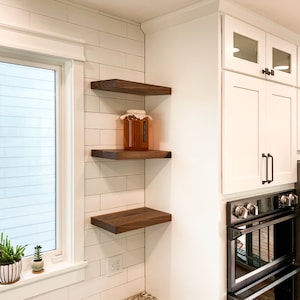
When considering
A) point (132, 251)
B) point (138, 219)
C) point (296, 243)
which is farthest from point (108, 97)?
point (296, 243)

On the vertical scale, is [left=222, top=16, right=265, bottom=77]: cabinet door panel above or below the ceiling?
below

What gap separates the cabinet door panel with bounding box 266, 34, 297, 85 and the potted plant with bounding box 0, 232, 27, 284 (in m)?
1.84

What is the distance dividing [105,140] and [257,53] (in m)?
1.10

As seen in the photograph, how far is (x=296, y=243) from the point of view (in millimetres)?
2328

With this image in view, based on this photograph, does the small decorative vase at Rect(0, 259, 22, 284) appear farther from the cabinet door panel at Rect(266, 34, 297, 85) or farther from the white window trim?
the cabinet door panel at Rect(266, 34, 297, 85)

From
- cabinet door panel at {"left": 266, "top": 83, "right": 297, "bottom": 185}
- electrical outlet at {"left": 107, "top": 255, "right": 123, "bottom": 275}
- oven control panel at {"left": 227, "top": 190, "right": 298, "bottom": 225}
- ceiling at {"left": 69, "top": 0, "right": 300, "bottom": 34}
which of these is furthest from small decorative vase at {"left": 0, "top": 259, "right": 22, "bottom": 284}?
cabinet door panel at {"left": 266, "top": 83, "right": 297, "bottom": 185}

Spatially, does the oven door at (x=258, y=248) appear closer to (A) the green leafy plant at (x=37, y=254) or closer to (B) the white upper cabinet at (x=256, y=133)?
(B) the white upper cabinet at (x=256, y=133)

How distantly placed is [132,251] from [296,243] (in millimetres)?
1186

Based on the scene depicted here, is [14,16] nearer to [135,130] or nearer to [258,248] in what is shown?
[135,130]

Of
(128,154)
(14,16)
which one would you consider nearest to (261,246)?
(128,154)

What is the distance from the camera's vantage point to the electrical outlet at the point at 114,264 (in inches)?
82.0

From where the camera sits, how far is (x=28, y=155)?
1822 mm

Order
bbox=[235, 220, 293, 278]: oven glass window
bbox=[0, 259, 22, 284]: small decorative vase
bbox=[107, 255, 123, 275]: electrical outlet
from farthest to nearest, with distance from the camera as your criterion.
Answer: bbox=[107, 255, 123, 275]: electrical outlet
bbox=[235, 220, 293, 278]: oven glass window
bbox=[0, 259, 22, 284]: small decorative vase

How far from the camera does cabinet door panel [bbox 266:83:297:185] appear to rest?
2115 millimetres
